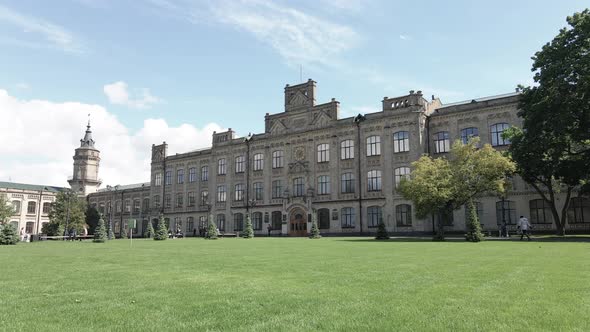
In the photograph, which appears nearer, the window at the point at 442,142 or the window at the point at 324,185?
the window at the point at 442,142

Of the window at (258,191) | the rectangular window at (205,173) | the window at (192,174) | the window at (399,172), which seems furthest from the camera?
the window at (192,174)

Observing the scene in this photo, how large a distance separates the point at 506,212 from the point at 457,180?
40.0 ft

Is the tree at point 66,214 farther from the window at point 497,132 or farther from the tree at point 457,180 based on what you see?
the window at point 497,132

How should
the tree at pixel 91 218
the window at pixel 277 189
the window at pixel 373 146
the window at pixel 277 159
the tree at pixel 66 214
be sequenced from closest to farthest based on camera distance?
1. the window at pixel 373 146
2. the window at pixel 277 189
3. the window at pixel 277 159
4. the tree at pixel 66 214
5. the tree at pixel 91 218

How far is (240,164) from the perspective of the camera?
64375mm

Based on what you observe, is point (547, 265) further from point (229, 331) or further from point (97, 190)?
point (97, 190)

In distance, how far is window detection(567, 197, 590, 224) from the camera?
1572 inches

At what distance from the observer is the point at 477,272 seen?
1214 centimetres

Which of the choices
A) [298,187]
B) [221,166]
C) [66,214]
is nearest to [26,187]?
[66,214]

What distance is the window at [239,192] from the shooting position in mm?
63266

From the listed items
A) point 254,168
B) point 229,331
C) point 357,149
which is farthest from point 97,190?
point 229,331

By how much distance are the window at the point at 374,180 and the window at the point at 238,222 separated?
2052 cm

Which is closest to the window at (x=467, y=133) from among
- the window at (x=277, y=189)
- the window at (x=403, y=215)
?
the window at (x=403, y=215)

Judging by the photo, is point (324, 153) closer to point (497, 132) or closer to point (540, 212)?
point (497, 132)
